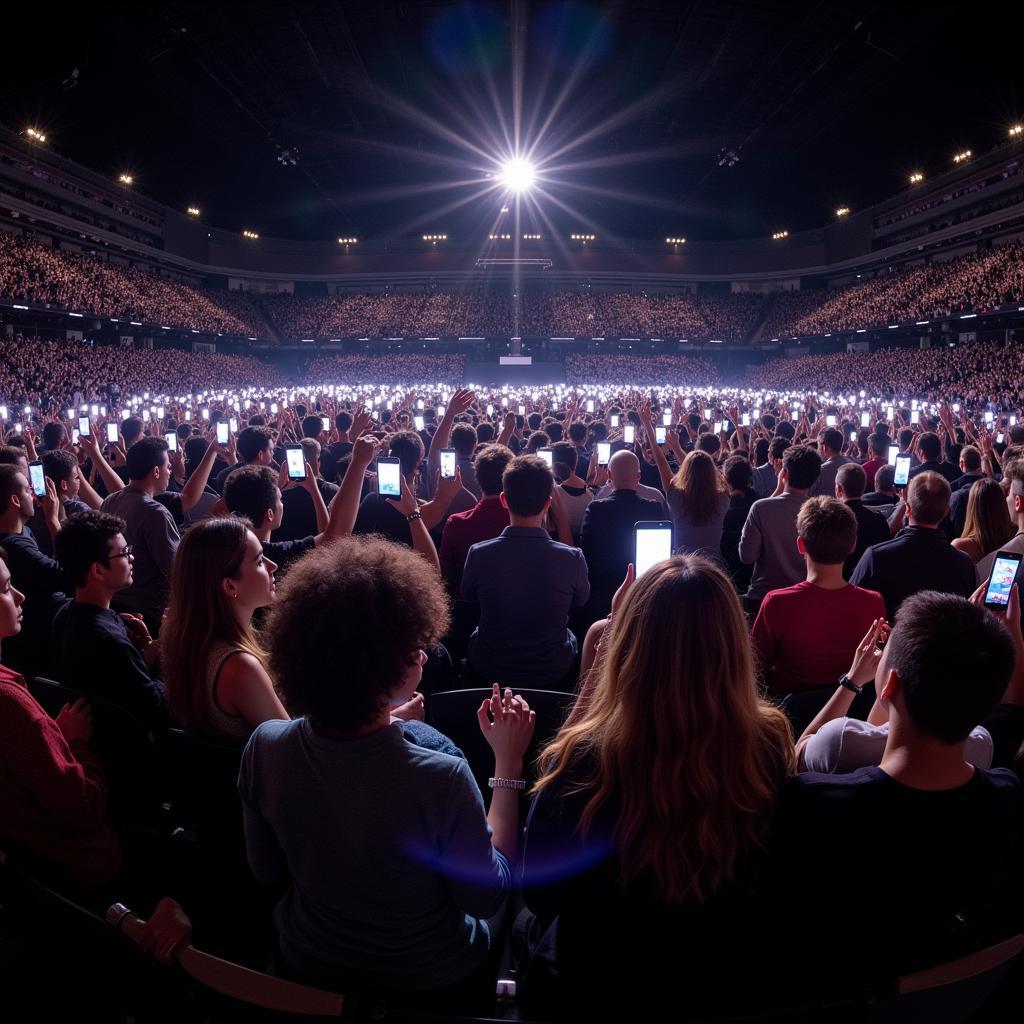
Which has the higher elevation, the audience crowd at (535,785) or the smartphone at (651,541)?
the smartphone at (651,541)

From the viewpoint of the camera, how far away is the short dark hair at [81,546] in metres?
3.16

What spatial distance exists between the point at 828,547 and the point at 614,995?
2.34 m

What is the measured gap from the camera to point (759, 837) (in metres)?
1.75

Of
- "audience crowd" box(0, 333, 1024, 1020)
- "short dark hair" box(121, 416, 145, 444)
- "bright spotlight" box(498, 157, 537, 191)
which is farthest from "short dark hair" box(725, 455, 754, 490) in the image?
"bright spotlight" box(498, 157, 537, 191)

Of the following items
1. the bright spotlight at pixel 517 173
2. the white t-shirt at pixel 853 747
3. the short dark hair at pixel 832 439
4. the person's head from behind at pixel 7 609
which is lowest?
the white t-shirt at pixel 853 747

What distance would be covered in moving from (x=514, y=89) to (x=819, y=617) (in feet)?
112

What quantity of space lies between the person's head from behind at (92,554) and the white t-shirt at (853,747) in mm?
2869

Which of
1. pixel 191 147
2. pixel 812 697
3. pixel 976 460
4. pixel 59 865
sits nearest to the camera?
pixel 59 865

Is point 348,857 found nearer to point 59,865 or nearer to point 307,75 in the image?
point 59,865

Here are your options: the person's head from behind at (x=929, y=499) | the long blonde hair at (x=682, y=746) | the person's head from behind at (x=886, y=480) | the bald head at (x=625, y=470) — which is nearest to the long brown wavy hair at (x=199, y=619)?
the long blonde hair at (x=682, y=746)

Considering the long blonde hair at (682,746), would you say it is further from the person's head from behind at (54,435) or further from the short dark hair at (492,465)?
the person's head from behind at (54,435)

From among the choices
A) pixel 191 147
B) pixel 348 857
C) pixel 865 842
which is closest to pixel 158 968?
pixel 348 857

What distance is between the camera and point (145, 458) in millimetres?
5223

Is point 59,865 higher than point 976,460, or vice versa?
point 976,460
